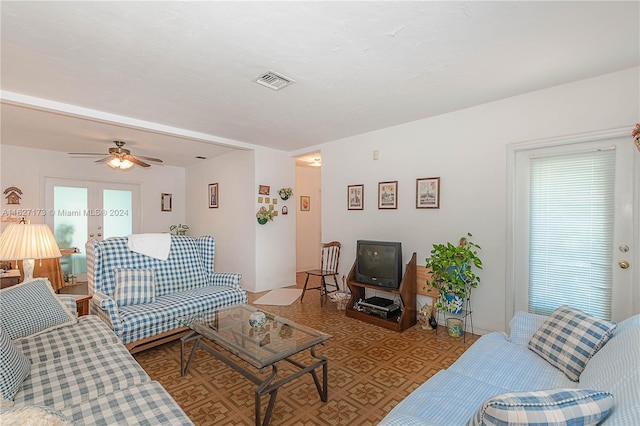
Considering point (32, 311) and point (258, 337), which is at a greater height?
point (32, 311)

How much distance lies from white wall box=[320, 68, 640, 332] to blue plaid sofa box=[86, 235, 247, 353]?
6.65 ft

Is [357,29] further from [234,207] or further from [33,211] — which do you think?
[33,211]

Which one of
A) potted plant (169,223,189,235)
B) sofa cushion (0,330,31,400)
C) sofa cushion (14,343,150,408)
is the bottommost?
sofa cushion (14,343,150,408)

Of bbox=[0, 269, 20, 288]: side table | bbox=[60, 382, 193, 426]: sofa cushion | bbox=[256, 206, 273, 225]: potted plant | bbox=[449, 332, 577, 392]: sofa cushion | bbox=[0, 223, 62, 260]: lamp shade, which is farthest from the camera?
bbox=[256, 206, 273, 225]: potted plant

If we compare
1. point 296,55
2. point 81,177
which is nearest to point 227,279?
point 296,55

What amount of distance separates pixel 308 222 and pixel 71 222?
182 inches

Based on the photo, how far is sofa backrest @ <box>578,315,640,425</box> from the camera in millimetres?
876

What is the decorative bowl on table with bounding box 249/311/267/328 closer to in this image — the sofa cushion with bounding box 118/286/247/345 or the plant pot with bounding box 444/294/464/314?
the sofa cushion with bounding box 118/286/247/345

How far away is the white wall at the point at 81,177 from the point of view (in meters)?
5.09

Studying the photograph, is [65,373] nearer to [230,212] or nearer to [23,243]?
[23,243]

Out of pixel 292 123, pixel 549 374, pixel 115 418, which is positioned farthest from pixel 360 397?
pixel 292 123

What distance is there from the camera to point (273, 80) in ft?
8.55

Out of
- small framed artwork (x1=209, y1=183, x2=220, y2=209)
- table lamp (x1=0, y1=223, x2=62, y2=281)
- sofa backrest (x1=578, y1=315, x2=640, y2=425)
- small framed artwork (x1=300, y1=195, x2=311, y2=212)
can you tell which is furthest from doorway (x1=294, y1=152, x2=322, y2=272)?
sofa backrest (x1=578, y1=315, x2=640, y2=425)

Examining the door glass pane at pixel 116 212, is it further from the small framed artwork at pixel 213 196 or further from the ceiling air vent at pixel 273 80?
the ceiling air vent at pixel 273 80
